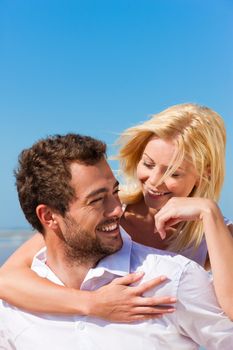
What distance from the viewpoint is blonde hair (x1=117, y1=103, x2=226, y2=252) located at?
3080mm

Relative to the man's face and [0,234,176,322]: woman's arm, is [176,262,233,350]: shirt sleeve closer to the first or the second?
[0,234,176,322]: woman's arm

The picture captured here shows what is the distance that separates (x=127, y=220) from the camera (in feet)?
10.7

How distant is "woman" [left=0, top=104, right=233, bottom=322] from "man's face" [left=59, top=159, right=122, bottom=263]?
0.63ft

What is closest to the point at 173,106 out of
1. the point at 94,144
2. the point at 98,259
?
the point at 94,144

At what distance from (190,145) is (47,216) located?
107cm

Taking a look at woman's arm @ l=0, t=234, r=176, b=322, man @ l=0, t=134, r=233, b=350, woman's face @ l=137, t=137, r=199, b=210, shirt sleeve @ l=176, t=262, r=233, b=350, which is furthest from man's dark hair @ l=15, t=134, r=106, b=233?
woman's face @ l=137, t=137, r=199, b=210

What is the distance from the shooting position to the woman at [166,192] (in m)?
2.33

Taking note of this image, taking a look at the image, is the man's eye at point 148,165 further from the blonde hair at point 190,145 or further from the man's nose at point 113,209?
the man's nose at point 113,209

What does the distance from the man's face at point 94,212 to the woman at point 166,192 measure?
0.63 ft

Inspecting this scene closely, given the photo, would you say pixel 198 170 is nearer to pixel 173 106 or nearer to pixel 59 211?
pixel 173 106

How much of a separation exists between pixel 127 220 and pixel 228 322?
122 cm

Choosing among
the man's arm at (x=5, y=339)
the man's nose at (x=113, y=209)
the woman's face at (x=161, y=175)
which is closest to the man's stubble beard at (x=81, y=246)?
the man's nose at (x=113, y=209)

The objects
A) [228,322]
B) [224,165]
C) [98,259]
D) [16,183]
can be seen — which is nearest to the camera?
[228,322]

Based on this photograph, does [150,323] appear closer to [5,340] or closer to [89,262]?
[89,262]
